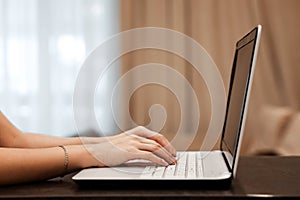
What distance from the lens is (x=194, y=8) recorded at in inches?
118

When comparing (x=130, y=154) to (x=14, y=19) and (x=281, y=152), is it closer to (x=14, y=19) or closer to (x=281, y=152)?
(x=281, y=152)

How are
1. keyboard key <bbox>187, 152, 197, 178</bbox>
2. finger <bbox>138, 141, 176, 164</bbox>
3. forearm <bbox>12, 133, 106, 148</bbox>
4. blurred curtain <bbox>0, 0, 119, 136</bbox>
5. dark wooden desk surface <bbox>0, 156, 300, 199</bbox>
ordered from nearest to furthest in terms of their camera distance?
dark wooden desk surface <bbox>0, 156, 300, 199</bbox>
keyboard key <bbox>187, 152, 197, 178</bbox>
finger <bbox>138, 141, 176, 164</bbox>
forearm <bbox>12, 133, 106, 148</bbox>
blurred curtain <bbox>0, 0, 119, 136</bbox>

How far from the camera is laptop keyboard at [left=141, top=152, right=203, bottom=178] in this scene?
85 cm

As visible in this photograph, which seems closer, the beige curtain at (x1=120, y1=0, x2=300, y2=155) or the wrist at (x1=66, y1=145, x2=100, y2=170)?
the wrist at (x1=66, y1=145, x2=100, y2=170)

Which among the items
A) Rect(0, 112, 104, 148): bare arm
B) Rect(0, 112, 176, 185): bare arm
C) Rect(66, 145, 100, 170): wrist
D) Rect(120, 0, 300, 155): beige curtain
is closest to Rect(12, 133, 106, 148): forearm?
Rect(0, 112, 104, 148): bare arm

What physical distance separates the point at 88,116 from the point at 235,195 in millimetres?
1960

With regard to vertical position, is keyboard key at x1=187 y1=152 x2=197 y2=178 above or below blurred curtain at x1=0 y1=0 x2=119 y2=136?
below

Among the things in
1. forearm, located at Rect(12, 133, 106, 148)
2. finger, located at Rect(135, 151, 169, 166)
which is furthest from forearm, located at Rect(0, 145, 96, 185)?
forearm, located at Rect(12, 133, 106, 148)

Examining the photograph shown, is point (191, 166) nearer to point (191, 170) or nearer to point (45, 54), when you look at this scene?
point (191, 170)

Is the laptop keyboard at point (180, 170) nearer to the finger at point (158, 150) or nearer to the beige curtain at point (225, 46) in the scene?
the finger at point (158, 150)

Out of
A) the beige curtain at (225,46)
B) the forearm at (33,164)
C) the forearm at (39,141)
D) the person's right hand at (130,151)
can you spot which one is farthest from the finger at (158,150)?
the beige curtain at (225,46)

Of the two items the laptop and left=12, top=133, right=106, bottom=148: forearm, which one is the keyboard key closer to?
the laptop

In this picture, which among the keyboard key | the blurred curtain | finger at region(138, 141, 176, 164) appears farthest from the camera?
the blurred curtain

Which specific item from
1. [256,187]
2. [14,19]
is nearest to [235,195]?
[256,187]
